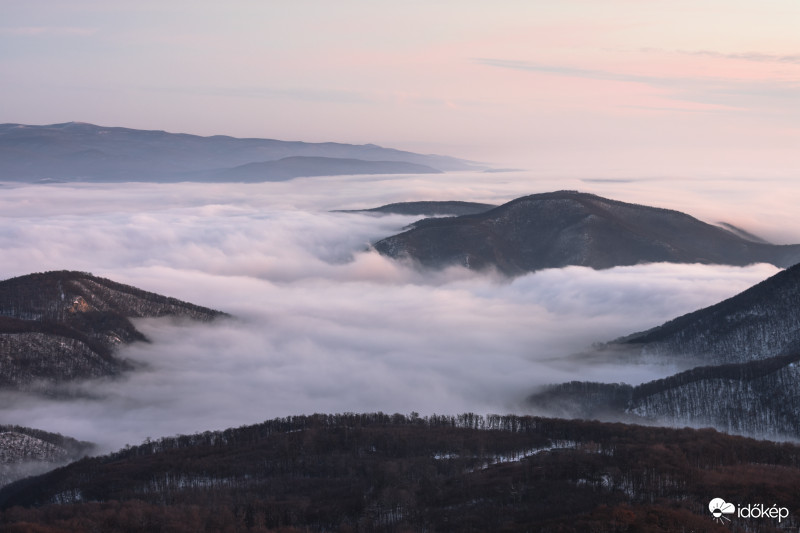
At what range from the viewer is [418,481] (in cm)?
13650

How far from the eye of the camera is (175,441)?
179500mm

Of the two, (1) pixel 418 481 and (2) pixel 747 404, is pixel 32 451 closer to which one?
(1) pixel 418 481

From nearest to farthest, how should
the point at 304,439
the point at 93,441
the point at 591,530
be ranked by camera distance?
1. the point at 591,530
2. the point at 304,439
3. the point at 93,441

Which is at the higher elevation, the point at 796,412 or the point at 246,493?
the point at 796,412

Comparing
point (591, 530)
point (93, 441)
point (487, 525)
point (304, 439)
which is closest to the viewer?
point (591, 530)

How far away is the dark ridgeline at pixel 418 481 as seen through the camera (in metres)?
119

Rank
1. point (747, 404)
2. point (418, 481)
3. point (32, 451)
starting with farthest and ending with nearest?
point (747, 404)
point (32, 451)
point (418, 481)

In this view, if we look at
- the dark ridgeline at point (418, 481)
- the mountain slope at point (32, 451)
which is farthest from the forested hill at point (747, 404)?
the mountain slope at point (32, 451)

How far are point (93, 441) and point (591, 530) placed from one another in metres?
120

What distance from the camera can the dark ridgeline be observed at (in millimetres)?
119438

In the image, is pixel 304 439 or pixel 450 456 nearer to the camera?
pixel 450 456

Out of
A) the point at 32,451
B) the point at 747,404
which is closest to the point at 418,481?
the point at 32,451

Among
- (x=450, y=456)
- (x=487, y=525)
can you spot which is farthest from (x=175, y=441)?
(x=487, y=525)

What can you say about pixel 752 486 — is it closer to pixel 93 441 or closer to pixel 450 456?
pixel 450 456
